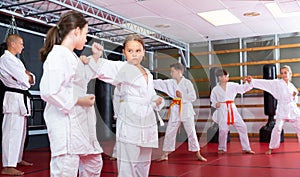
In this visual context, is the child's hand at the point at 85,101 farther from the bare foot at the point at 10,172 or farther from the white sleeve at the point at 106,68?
the bare foot at the point at 10,172

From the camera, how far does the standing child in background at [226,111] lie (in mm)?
5238

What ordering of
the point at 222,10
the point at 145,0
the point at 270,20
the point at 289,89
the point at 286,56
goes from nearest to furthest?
the point at 289,89 → the point at 145,0 → the point at 222,10 → the point at 270,20 → the point at 286,56

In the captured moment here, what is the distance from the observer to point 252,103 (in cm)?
839

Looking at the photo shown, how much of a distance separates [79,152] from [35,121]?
5001 millimetres

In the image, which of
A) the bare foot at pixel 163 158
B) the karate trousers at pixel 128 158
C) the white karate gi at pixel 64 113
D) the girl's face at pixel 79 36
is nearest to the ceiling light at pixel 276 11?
the bare foot at pixel 163 158

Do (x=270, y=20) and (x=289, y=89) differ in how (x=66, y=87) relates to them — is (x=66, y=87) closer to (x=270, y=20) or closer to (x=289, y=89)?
(x=289, y=89)

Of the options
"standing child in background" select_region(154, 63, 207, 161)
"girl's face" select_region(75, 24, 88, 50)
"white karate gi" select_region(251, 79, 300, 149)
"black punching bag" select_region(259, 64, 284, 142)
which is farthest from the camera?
"black punching bag" select_region(259, 64, 284, 142)

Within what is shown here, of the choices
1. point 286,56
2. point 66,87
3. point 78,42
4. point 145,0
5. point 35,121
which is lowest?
point 35,121

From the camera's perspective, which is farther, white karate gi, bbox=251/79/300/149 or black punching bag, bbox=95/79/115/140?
black punching bag, bbox=95/79/115/140

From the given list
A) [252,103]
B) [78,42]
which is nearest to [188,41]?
[252,103]

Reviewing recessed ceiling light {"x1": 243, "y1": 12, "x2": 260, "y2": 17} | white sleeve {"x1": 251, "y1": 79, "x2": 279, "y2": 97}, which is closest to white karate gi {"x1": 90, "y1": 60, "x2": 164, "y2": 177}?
white sleeve {"x1": 251, "y1": 79, "x2": 279, "y2": 97}

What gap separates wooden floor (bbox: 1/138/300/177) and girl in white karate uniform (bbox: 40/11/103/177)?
189cm

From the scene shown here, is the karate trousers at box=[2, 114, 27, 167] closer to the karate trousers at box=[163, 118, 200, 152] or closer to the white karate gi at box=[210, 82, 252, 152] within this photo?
the karate trousers at box=[163, 118, 200, 152]

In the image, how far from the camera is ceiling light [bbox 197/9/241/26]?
20.7 ft
